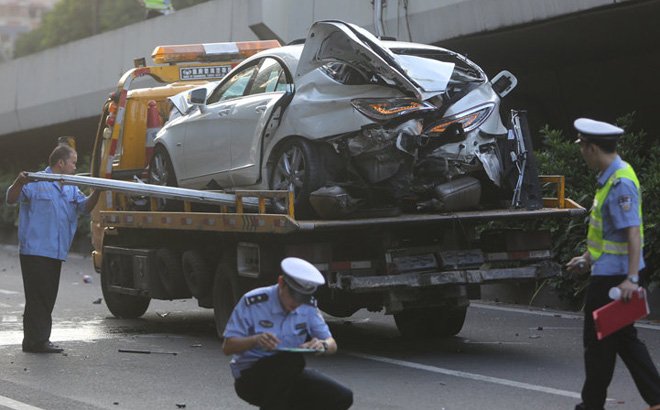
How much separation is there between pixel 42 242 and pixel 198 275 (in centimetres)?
146

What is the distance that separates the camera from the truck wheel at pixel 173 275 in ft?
40.2

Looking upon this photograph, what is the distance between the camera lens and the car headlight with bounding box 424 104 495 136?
10391 millimetres

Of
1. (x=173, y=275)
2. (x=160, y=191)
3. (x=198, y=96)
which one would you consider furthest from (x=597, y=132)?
(x=173, y=275)

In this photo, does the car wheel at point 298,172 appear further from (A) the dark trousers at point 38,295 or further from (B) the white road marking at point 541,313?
(B) the white road marking at point 541,313

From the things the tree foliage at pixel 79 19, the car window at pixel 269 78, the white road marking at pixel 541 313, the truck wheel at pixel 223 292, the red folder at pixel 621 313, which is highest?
the tree foliage at pixel 79 19

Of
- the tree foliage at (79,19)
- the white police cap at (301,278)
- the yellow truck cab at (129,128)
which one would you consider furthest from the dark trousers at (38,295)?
the tree foliage at (79,19)

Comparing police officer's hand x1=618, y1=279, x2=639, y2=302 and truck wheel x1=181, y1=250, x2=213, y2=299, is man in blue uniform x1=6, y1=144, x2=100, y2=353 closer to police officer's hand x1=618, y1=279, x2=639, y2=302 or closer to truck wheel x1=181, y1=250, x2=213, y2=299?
truck wheel x1=181, y1=250, x2=213, y2=299

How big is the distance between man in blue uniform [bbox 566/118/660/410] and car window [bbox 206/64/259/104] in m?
5.36

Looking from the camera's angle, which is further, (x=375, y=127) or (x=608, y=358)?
(x=375, y=127)

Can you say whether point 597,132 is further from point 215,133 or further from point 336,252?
point 215,133

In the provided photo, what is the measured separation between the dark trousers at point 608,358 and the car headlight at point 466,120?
3470 millimetres

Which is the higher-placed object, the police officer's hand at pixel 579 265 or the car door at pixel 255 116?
the car door at pixel 255 116

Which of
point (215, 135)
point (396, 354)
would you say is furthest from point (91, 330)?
point (396, 354)

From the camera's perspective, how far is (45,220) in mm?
11133
